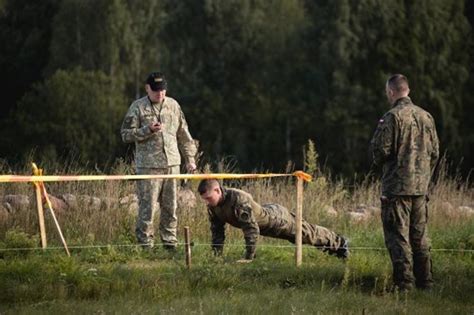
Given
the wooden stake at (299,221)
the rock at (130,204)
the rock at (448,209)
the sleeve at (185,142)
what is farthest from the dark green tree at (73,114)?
the wooden stake at (299,221)

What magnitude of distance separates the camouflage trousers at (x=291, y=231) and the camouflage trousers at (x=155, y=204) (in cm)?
119

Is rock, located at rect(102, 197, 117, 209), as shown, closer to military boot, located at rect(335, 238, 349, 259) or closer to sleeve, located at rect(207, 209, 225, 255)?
sleeve, located at rect(207, 209, 225, 255)

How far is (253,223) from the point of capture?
12.8 metres

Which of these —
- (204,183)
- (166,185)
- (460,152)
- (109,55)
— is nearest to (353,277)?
(204,183)

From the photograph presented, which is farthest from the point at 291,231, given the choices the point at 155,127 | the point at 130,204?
the point at 130,204

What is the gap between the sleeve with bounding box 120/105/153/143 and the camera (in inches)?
544

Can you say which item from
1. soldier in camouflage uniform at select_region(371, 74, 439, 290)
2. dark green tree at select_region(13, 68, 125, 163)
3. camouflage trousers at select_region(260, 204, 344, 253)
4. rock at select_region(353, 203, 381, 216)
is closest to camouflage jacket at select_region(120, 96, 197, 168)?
camouflage trousers at select_region(260, 204, 344, 253)

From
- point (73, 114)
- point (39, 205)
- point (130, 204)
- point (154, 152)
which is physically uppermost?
point (73, 114)

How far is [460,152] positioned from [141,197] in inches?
1833

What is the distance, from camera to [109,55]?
62625mm

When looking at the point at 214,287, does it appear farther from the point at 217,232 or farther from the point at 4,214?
the point at 4,214

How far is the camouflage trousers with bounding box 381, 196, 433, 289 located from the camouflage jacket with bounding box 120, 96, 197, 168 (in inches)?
130

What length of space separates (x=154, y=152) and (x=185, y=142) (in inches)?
25.0

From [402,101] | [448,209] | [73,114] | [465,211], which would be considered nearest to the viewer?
[402,101]
